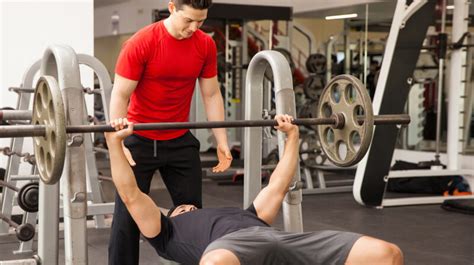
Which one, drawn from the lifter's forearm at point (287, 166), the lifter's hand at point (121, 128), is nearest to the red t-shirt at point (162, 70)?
the lifter's hand at point (121, 128)

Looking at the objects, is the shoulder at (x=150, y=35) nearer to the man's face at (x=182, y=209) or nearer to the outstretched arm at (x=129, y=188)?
the outstretched arm at (x=129, y=188)

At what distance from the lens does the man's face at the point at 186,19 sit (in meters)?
2.41

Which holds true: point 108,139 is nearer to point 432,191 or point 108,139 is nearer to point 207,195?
point 207,195

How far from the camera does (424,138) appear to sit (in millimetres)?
7441

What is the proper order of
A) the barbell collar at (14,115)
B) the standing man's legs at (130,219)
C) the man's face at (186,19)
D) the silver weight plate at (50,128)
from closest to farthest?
the silver weight plate at (50,128) < the man's face at (186,19) < the standing man's legs at (130,219) < the barbell collar at (14,115)

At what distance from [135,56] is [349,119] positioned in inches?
34.0

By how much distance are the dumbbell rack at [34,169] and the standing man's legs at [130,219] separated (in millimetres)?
1410

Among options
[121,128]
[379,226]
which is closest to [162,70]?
[121,128]

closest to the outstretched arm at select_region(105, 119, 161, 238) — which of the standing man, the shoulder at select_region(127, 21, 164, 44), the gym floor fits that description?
the standing man

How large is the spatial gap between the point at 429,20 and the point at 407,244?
7.09 ft

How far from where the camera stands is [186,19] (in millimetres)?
2445

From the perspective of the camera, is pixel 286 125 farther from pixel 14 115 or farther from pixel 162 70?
pixel 14 115

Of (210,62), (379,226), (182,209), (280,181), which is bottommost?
(379,226)

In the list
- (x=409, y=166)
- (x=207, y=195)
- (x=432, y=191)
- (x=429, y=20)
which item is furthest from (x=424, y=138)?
(x=207, y=195)
